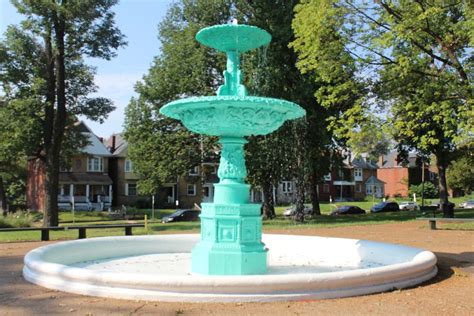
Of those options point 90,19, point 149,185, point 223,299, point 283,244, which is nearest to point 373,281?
point 223,299

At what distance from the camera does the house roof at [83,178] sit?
56875 millimetres

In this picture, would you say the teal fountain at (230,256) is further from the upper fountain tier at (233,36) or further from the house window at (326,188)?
the house window at (326,188)

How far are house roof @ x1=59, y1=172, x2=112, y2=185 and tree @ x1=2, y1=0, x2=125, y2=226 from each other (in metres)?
25.5

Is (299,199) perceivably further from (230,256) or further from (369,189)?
(369,189)

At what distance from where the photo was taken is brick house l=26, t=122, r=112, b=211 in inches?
2181

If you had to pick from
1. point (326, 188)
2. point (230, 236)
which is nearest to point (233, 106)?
point (230, 236)

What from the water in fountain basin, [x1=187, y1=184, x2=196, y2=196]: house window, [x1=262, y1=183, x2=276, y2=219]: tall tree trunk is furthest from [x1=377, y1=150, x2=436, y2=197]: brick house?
the water in fountain basin

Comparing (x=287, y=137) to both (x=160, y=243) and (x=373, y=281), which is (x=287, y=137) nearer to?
(x=160, y=243)

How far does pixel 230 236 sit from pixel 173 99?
25990mm

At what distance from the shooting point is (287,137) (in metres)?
29.4

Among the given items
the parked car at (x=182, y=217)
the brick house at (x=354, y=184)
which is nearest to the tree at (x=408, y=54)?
the parked car at (x=182, y=217)

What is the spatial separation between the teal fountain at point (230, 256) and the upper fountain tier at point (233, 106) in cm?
2

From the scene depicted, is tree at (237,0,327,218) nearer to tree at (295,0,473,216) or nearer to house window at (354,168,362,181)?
tree at (295,0,473,216)

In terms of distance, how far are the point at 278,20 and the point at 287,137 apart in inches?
253
